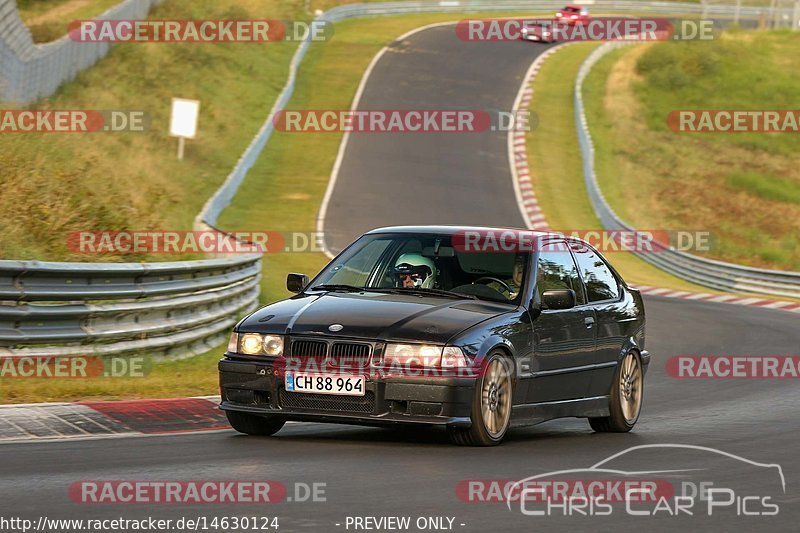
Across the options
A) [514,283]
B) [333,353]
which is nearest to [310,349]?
[333,353]

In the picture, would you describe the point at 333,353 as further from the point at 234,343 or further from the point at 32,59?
the point at 32,59

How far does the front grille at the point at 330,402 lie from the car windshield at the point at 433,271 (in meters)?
1.27

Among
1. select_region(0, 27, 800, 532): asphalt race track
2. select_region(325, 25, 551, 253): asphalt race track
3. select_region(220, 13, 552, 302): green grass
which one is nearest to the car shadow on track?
select_region(0, 27, 800, 532): asphalt race track

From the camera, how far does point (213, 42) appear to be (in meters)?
49.8

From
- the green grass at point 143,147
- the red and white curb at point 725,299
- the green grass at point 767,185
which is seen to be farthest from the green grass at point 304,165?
the green grass at point 767,185

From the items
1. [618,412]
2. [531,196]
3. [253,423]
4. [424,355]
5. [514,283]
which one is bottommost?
[531,196]

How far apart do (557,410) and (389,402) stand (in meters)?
1.82

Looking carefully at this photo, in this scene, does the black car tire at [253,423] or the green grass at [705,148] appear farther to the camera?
the green grass at [705,148]

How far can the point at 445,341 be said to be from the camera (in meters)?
8.91

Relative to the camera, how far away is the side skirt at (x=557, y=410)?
9.70 meters

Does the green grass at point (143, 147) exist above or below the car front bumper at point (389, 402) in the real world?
above

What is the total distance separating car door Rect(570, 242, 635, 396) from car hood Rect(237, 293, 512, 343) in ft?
4.43

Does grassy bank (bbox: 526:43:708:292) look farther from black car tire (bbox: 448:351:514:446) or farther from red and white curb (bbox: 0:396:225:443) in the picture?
black car tire (bbox: 448:351:514:446)

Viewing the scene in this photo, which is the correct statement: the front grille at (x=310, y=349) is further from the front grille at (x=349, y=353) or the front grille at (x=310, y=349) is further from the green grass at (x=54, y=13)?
the green grass at (x=54, y=13)
